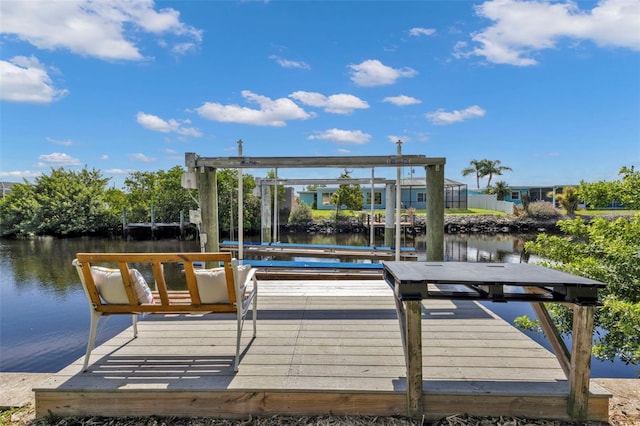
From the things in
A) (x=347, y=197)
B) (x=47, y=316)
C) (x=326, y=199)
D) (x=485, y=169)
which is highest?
(x=485, y=169)

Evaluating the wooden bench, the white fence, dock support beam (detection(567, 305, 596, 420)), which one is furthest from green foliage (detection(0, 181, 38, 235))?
the white fence

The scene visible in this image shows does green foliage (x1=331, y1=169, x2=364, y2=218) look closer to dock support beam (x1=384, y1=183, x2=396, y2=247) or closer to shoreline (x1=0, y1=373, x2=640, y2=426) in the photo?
dock support beam (x1=384, y1=183, x2=396, y2=247)

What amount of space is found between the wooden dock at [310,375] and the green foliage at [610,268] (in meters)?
1.09

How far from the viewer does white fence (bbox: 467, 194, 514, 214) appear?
3216 cm

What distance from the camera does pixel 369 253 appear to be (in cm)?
808

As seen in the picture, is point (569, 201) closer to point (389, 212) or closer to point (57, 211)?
point (389, 212)

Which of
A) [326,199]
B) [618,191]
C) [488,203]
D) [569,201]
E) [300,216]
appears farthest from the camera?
[326,199]

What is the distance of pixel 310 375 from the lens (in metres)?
2.22

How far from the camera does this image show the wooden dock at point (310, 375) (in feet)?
6.68

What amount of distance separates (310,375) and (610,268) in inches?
125

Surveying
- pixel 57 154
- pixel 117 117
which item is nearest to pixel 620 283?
pixel 117 117

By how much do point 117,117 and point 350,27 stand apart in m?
20.3

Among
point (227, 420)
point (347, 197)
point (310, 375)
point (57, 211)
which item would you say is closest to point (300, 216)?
point (347, 197)

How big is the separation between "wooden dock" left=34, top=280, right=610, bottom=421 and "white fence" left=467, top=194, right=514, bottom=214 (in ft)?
107
